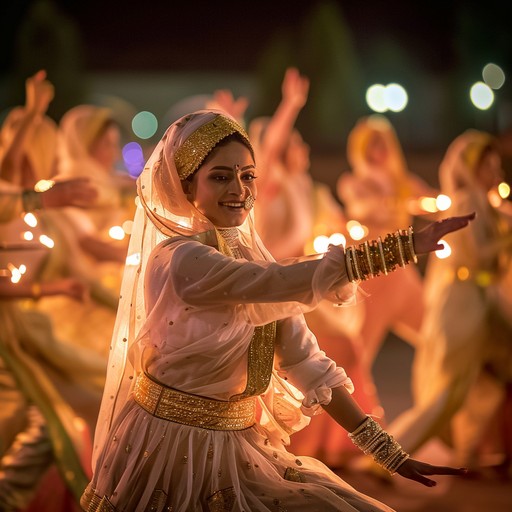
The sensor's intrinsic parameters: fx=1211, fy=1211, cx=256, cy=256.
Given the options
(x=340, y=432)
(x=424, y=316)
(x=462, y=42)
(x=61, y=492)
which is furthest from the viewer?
(x=462, y=42)

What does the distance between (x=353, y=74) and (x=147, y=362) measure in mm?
11829

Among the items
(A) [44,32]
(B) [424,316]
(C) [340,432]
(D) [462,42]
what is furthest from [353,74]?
(C) [340,432]

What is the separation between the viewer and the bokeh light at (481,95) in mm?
13711

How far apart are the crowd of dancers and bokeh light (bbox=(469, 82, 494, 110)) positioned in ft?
15.7

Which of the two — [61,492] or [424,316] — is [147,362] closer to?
[61,492]

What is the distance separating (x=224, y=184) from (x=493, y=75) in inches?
427

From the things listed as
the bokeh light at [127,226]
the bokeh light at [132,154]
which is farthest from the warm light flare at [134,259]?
the bokeh light at [132,154]

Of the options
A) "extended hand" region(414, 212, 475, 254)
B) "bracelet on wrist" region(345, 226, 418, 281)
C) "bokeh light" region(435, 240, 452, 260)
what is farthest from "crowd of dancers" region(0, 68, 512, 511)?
"extended hand" region(414, 212, 475, 254)

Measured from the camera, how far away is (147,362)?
10.7ft

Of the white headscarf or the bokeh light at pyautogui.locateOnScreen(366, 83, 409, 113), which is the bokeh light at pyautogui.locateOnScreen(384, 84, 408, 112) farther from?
the white headscarf

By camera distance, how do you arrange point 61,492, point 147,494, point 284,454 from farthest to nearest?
point 61,492 < point 284,454 < point 147,494

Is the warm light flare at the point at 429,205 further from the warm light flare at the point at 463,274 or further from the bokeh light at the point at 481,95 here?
the bokeh light at the point at 481,95

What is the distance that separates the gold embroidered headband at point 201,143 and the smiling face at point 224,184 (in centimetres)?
2

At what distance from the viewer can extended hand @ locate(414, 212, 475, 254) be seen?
2895mm
